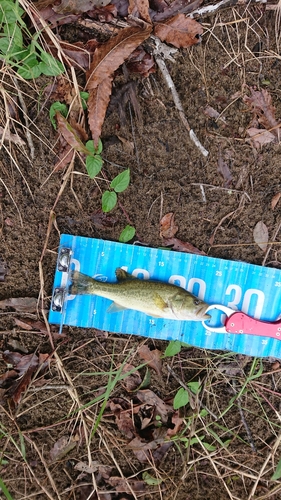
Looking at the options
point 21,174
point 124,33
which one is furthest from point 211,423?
point 124,33

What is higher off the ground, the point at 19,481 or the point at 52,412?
the point at 52,412

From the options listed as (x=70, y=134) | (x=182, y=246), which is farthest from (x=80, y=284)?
(x=70, y=134)

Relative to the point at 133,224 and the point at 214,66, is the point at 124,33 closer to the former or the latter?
the point at 214,66

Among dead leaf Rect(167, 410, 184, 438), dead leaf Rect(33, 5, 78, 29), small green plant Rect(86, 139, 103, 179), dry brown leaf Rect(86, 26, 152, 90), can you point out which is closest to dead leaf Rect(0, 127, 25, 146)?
small green plant Rect(86, 139, 103, 179)

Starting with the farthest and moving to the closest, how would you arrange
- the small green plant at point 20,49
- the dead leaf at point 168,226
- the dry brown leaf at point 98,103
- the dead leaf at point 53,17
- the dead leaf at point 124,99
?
the dead leaf at point 168,226
the dead leaf at point 124,99
the dry brown leaf at point 98,103
the dead leaf at point 53,17
the small green plant at point 20,49

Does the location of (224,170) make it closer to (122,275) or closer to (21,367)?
(122,275)

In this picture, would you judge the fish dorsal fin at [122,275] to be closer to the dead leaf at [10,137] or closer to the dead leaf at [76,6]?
the dead leaf at [10,137]

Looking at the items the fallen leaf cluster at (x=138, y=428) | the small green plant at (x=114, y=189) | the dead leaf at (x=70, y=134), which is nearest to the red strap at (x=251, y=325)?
the fallen leaf cluster at (x=138, y=428)
